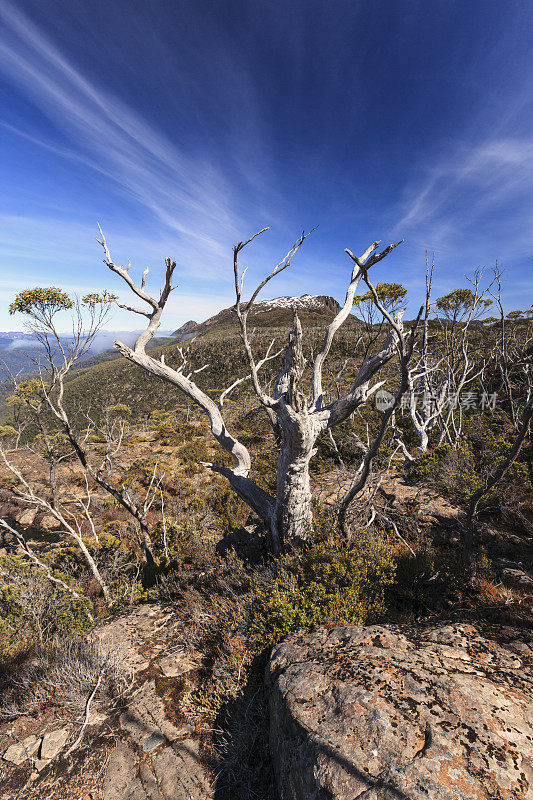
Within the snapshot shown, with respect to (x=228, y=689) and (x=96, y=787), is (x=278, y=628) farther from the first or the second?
(x=96, y=787)

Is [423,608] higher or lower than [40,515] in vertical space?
higher

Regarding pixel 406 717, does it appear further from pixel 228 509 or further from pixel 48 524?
pixel 48 524

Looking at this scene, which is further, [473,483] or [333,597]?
[473,483]

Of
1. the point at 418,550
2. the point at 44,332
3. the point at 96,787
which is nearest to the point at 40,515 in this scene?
the point at 44,332

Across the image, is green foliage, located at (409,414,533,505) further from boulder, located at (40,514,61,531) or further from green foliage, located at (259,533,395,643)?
boulder, located at (40,514,61,531)

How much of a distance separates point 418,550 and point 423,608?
3.42ft

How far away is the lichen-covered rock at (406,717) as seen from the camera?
5.93 ft

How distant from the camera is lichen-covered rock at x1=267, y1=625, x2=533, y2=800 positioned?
71.2 inches

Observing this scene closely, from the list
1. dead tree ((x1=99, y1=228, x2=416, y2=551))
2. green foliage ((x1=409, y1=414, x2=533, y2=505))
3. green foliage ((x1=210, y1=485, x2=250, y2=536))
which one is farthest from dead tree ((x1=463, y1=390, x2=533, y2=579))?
green foliage ((x1=210, y1=485, x2=250, y2=536))

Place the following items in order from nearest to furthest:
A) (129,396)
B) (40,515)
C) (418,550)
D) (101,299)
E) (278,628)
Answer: (278,628) → (418,550) → (101,299) → (40,515) → (129,396)

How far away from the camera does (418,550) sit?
15.8 ft

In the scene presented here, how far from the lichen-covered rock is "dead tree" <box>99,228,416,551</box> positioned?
2141mm

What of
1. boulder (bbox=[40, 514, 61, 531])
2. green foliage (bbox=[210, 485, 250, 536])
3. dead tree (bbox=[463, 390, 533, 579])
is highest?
dead tree (bbox=[463, 390, 533, 579])

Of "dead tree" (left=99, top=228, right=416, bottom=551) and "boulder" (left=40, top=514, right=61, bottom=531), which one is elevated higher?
"dead tree" (left=99, top=228, right=416, bottom=551)
